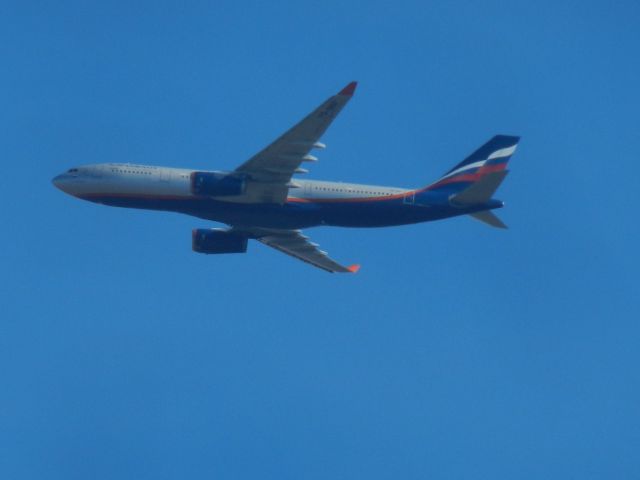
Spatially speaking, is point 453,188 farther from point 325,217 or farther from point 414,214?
point 325,217

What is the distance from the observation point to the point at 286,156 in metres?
80.3

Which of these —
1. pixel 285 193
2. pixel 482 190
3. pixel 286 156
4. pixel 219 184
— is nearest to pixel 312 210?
pixel 285 193

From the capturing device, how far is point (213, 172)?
82.6 m

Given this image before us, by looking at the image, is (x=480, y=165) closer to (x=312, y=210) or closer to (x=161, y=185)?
(x=312, y=210)

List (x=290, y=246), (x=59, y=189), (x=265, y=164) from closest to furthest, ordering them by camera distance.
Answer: (x=265, y=164) → (x=59, y=189) → (x=290, y=246)

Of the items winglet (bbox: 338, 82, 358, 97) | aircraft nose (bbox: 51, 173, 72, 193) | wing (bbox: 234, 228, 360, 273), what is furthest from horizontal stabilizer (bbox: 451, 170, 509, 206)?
aircraft nose (bbox: 51, 173, 72, 193)

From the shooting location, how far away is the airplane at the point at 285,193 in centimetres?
8175

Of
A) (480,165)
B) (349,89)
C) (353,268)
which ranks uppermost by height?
(349,89)

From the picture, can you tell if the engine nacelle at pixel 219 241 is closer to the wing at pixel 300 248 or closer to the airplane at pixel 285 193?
the wing at pixel 300 248

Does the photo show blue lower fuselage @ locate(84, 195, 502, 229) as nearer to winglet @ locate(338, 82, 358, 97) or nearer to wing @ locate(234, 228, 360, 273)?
wing @ locate(234, 228, 360, 273)

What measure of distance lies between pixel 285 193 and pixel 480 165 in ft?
43.9

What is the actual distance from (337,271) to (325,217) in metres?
9.47

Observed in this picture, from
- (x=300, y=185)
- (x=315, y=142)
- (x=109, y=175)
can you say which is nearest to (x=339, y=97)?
(x=315, y=142)

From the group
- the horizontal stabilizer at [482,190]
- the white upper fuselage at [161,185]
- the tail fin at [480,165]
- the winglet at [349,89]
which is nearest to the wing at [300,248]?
the white upper fuselage at [161,185]
